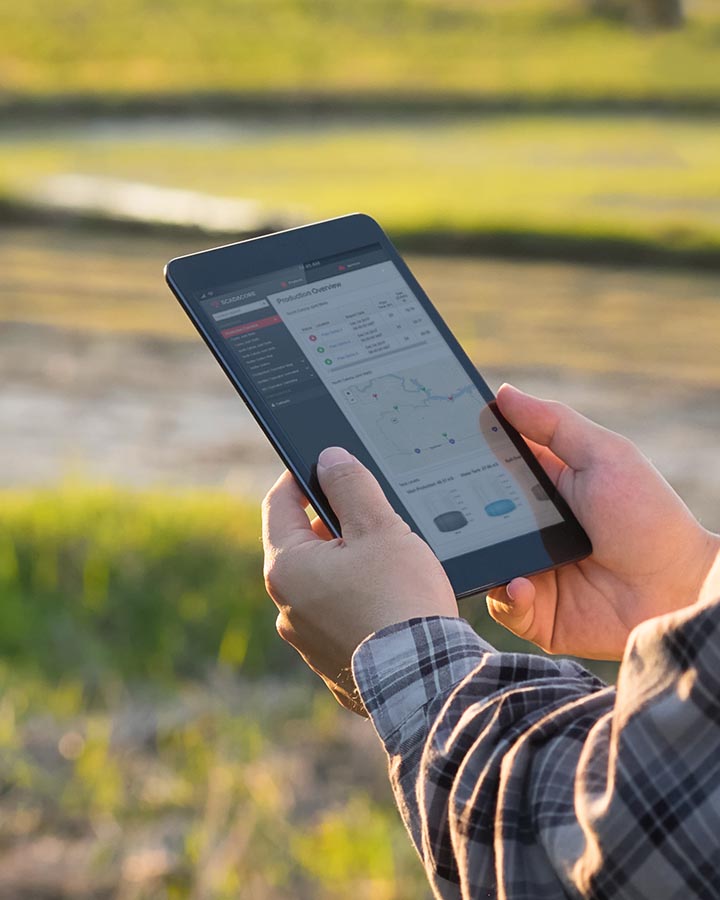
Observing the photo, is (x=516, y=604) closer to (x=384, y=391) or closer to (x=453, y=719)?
(x=384, y=391)

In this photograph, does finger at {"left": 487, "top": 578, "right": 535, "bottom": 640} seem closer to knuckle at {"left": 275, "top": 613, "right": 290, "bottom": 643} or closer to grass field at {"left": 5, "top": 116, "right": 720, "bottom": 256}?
knuckle at {"left": 275, "top": 613, "right": 290, "bottom": 643}

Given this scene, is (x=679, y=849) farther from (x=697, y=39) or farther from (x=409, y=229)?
(x=697, y=39)

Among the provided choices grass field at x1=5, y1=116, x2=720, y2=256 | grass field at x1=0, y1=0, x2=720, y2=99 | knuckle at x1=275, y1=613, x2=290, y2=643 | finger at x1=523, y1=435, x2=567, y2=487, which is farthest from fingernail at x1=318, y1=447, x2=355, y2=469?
grass field at x1=0, y1=0, x2=720, y2=99

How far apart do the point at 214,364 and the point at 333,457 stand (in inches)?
202

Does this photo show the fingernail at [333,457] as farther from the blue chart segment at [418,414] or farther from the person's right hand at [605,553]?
the person's right hand at [605,553]

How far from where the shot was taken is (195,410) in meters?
5.54

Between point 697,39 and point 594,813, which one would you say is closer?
point 594,813

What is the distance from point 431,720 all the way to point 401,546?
0.18 metres

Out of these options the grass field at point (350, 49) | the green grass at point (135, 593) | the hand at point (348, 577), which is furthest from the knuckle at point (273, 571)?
the grass field at point (350, 49)

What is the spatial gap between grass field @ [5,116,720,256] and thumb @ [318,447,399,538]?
7345 mm

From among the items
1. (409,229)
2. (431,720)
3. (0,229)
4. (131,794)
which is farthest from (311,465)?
(0,229)

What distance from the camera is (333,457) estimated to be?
4.04 ft

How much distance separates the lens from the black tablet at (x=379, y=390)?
1.32 metres

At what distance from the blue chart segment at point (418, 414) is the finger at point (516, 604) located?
0.43 ft
